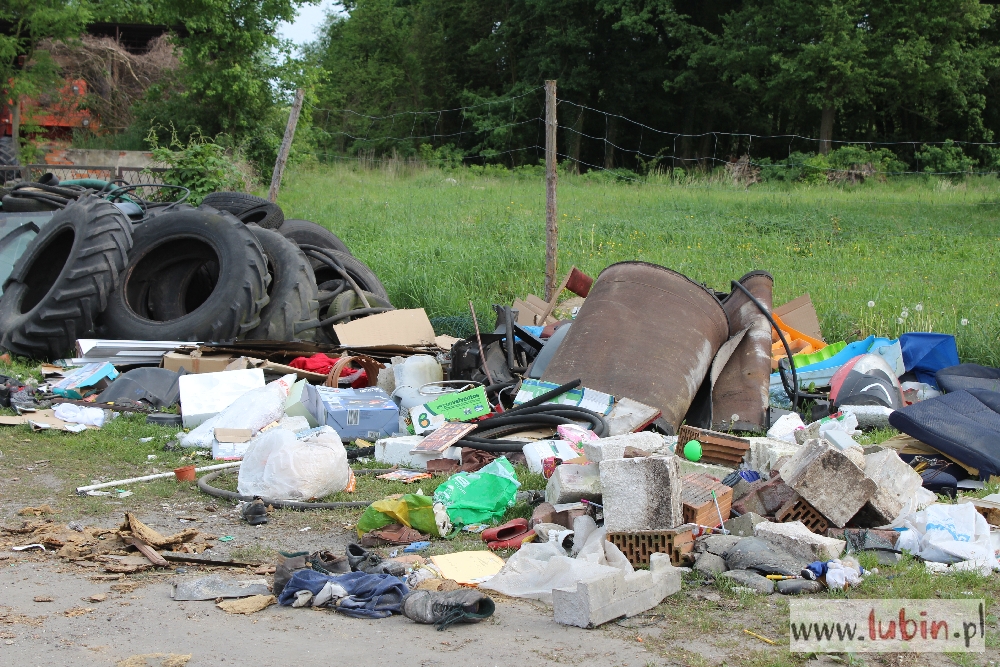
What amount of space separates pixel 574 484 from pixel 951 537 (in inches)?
68.3

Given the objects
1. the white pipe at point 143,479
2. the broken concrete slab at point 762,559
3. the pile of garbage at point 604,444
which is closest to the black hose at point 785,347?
the pile of garbage at point 604,444

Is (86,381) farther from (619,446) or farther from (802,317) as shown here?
(802,317)

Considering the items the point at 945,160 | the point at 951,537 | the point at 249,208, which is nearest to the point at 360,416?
the point at 951,537

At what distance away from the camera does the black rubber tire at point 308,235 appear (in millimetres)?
10758

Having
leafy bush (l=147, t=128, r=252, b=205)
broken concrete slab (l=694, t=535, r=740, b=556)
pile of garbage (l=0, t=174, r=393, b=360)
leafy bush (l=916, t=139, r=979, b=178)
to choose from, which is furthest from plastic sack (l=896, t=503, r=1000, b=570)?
leafy bush (l=916, t=139, r=979, b=178)

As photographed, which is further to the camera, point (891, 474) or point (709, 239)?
point (709, 239)

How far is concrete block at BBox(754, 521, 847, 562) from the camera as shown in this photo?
13.0 ft

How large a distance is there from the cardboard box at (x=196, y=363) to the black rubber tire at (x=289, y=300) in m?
0.92

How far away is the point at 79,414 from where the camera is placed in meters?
6.85

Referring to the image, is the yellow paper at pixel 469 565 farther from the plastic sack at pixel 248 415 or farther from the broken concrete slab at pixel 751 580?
the plastic sack at pixel 248 415

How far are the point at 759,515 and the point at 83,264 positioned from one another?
6.86 metres

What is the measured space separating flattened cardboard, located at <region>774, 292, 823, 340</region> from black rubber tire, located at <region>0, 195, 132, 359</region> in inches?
253

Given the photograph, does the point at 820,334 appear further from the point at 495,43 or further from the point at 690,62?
the point at 495,43

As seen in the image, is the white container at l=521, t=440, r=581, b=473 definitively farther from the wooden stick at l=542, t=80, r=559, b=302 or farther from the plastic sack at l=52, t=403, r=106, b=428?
the wooden stick at l=542, t=80, r=559, b=302
